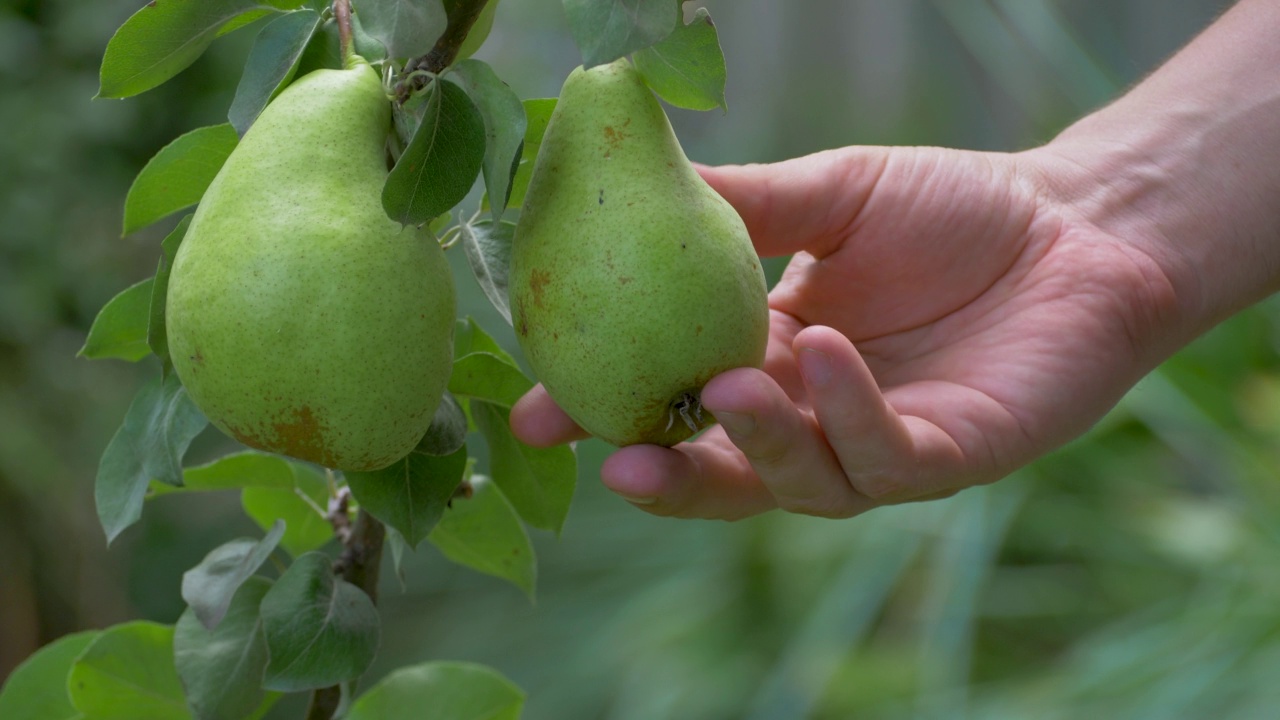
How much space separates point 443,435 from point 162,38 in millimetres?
243

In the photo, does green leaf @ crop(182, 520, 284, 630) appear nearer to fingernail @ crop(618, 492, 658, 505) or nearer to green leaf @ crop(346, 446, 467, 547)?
green leaf @ crop(346, 446, 467, 547)

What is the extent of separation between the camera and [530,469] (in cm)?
67

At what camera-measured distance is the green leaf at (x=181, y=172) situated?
57 cm

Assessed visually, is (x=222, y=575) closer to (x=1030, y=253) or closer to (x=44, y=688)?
(x=44, y=688)

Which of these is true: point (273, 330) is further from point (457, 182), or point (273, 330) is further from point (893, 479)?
point (893, 479)

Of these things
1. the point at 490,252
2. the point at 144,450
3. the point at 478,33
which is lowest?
the point at 144,450

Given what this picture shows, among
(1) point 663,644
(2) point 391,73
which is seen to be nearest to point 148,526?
(1) point 663,644

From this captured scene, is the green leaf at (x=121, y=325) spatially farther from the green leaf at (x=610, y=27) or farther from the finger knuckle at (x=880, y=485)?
the finger knuckle at (x=880, y=485)

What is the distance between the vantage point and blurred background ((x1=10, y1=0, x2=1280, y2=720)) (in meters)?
1.70

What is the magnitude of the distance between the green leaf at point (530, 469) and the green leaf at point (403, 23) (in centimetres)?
28

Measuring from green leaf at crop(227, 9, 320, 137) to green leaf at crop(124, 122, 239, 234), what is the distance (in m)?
0.06

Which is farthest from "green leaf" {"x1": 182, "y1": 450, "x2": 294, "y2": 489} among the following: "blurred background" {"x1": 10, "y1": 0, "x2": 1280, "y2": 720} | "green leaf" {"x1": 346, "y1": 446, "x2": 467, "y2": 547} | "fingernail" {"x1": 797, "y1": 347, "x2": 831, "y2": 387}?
"blurred background" {"x1": 10, "y1": 0, "x2": 1280, "y2": 720}

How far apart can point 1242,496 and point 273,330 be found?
194 centimetres

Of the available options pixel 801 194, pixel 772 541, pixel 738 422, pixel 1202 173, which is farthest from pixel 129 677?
pixel 772 541
